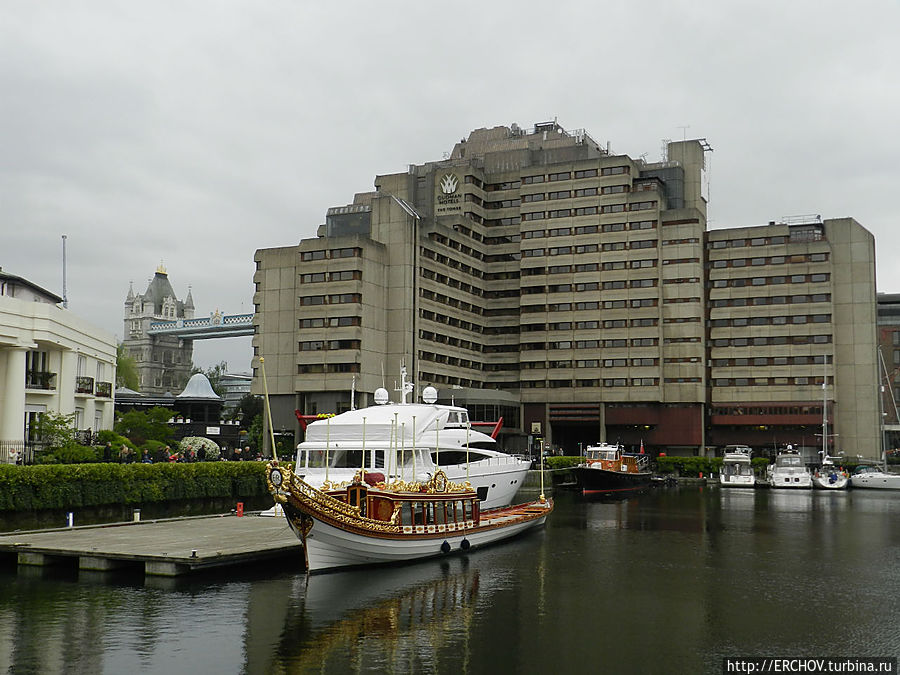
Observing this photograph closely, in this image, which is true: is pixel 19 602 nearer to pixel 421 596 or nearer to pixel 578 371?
pixel 421 596

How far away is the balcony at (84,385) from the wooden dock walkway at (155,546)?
23.5 metres

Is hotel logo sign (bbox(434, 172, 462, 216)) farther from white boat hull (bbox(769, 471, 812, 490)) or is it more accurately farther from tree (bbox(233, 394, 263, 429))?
white boat hull (bbox(769, 471, 812, 490))

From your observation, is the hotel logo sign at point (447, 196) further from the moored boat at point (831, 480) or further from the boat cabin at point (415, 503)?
the boat cabin at point (415, 503)

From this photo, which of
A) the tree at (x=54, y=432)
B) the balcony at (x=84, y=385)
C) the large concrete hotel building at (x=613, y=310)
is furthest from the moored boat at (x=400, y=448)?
the large concrete hotel building at (x=613, y=310)

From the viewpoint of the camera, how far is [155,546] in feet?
111

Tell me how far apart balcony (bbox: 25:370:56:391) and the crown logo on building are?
74.9 m

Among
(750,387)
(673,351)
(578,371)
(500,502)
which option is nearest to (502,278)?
(578,371)

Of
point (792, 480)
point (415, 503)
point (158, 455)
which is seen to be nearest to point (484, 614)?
point (415, 503)

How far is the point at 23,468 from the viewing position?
38938 mm

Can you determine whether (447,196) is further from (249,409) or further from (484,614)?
(484,614)

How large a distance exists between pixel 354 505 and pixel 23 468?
646 inches

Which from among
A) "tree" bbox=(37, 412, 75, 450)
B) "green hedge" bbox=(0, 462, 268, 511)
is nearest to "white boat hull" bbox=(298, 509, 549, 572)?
"green hedge" bbox=(0, 462, 268, 511)

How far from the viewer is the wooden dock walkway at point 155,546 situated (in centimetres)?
3131

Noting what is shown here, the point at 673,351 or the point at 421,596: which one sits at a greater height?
the point at 673,351
